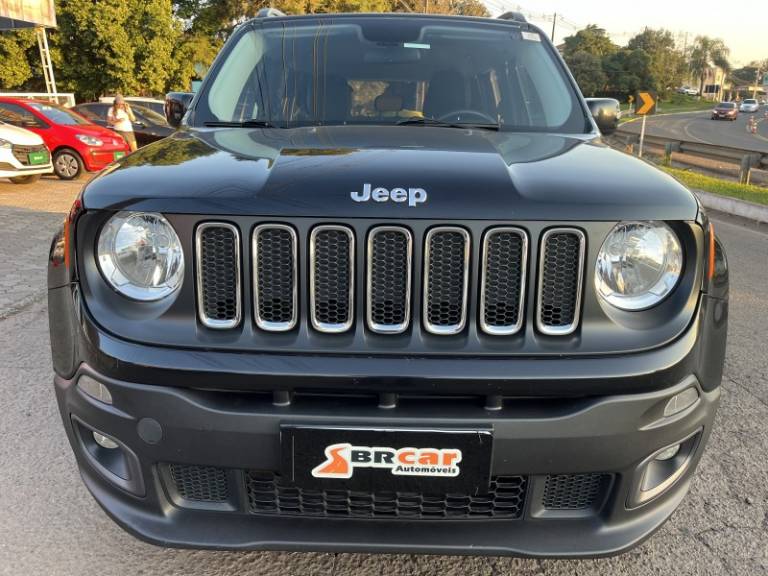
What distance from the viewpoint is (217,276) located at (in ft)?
5.75

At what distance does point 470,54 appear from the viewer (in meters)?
3.20

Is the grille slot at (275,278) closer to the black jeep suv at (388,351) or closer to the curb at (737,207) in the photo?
the black jeep suv at (388,351)

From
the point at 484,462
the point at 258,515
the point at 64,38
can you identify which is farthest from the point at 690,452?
the point at 64,38

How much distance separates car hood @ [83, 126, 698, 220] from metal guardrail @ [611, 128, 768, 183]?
13707mm

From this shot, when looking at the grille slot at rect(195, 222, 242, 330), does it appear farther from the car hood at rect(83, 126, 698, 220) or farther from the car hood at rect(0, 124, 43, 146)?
the car hood at rect(0, 124, 43, 146)

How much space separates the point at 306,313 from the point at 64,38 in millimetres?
34204

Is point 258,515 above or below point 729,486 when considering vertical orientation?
above

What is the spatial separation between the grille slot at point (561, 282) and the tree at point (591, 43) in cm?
9858

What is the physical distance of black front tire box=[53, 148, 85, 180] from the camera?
1246 cm

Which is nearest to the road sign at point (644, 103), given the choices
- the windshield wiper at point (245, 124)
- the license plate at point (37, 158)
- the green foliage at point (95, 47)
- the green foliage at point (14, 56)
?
the license plate at point (37, 158)

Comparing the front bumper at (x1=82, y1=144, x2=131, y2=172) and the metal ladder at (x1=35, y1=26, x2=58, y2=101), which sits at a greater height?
the metal ladder at (x1=35, y1=26, x2=58, y2=101)

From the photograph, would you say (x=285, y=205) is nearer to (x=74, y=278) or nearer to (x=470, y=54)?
(x=74, y=278)

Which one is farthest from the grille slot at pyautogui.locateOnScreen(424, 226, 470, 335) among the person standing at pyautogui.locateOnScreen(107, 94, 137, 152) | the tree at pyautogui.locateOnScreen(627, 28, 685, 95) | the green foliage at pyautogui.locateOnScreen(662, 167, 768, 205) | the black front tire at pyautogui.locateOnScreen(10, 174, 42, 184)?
the tree at pyautogui.locateOnScreen(627, 28, 685, 95)

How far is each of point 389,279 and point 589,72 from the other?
271 ft
